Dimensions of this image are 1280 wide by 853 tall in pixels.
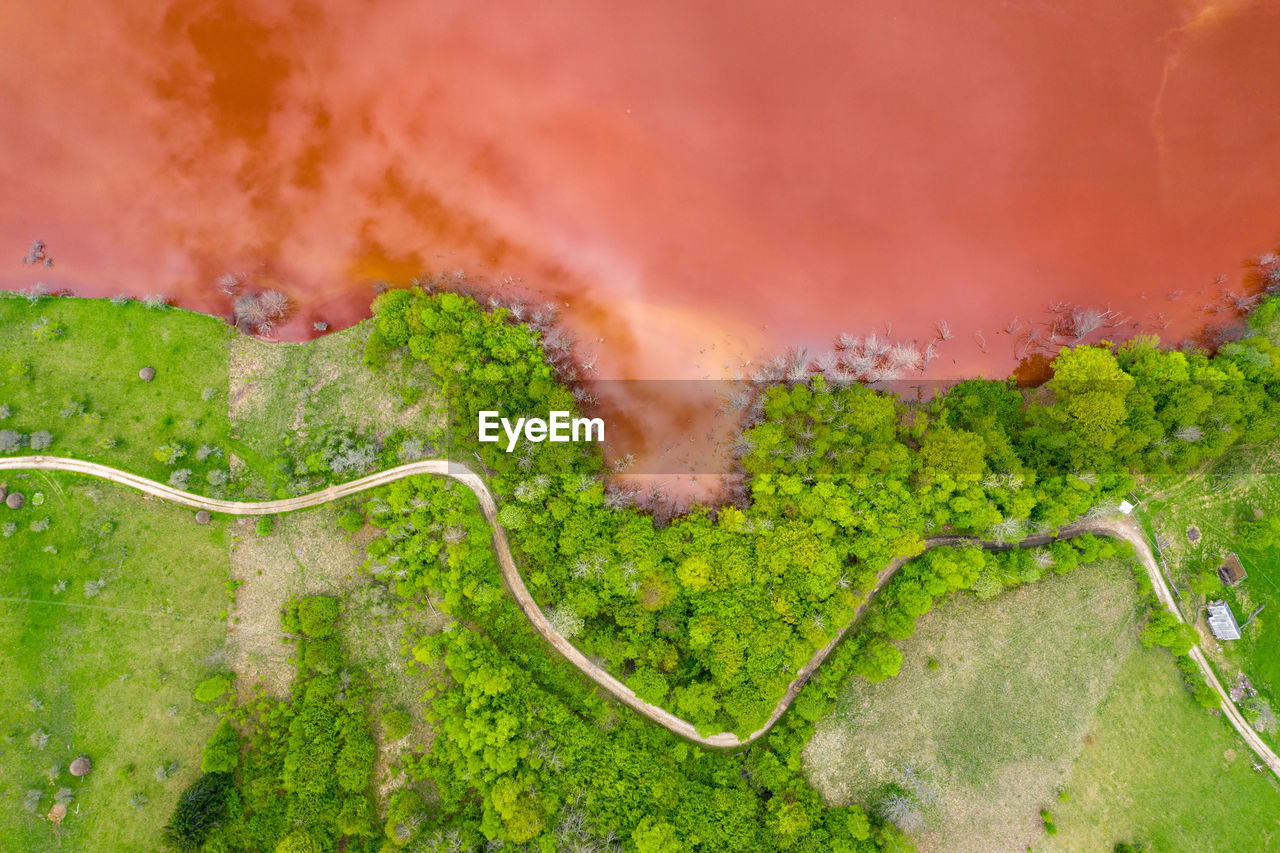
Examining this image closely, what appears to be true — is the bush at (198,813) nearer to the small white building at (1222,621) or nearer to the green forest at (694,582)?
the green forest at (694,582)

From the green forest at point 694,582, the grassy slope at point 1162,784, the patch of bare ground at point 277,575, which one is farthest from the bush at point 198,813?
the grassy slope at point 1162,784

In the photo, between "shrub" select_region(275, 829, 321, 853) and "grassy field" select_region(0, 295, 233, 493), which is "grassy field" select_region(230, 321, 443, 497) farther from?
"shrub" select_region(275, 829, 321, 853)

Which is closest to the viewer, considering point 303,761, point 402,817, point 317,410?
point 402,817

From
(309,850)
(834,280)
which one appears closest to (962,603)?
(834,280)

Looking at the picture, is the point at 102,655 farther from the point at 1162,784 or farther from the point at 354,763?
the point at 1162,784

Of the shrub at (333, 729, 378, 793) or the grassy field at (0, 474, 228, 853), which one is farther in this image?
the grassy field at (0, 474, 228, 853)

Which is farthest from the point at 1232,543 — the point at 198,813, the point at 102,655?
the point at 102,655

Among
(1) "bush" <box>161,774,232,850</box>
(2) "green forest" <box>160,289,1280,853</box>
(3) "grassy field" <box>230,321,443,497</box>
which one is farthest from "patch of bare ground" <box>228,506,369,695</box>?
(1) "bush" <box>161,774,232,850</box>
